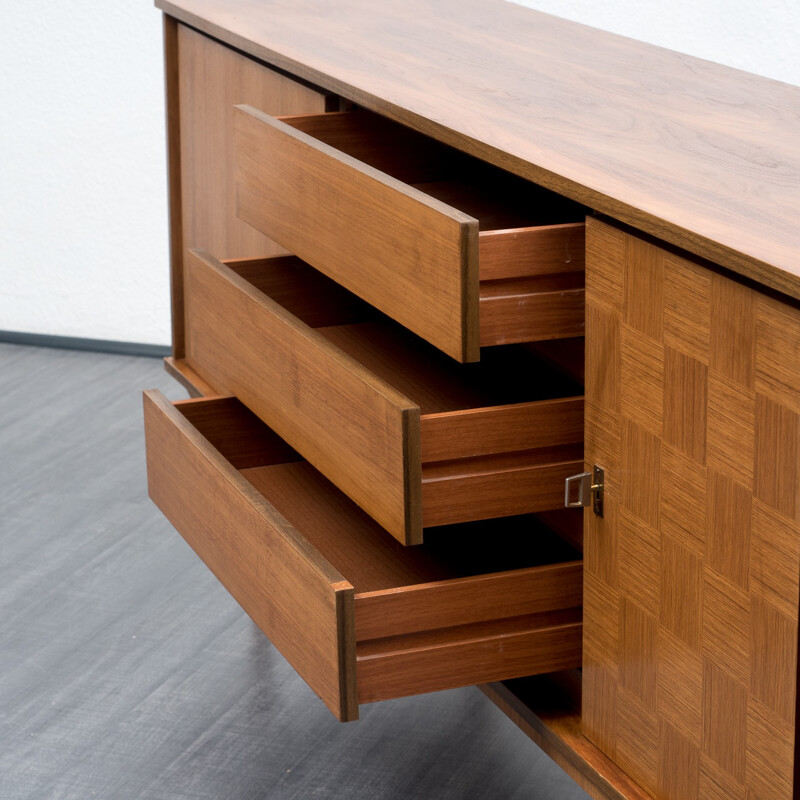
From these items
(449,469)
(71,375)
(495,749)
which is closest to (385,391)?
(449,469)

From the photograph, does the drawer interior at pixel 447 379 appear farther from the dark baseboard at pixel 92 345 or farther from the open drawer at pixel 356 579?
the dark baseboard at pixel 92 345

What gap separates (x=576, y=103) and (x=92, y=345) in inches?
90.5

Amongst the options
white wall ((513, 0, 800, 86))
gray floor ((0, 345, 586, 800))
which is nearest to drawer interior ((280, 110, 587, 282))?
gray floor ((0, 345, 586, 800))

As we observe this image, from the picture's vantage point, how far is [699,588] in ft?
3.11

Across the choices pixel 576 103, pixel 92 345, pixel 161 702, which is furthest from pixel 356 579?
pixel 92 345

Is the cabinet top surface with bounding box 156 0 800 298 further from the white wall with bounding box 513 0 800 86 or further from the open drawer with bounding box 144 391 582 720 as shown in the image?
the white wall with bounding box 513 0 800 86

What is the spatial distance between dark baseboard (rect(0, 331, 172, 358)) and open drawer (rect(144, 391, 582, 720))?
179cm

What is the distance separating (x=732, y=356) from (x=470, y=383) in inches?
22.9

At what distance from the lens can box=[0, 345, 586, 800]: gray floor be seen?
68.9 inches

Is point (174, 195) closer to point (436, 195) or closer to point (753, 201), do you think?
point (436, 195)

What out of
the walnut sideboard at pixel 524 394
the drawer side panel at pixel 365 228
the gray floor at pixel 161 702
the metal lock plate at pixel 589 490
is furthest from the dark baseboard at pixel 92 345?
the metal lock plate at pixel 589 490

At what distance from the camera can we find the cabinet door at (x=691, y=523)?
852mm

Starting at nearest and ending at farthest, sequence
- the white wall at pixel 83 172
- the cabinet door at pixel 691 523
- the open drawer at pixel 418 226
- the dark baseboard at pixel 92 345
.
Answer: the cabinet door at pixel 691 523, the open drawer at pixel 418 226, the white wall at pixel 83 172, the dark baseboard at pixel 92 345

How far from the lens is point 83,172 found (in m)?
3.33
